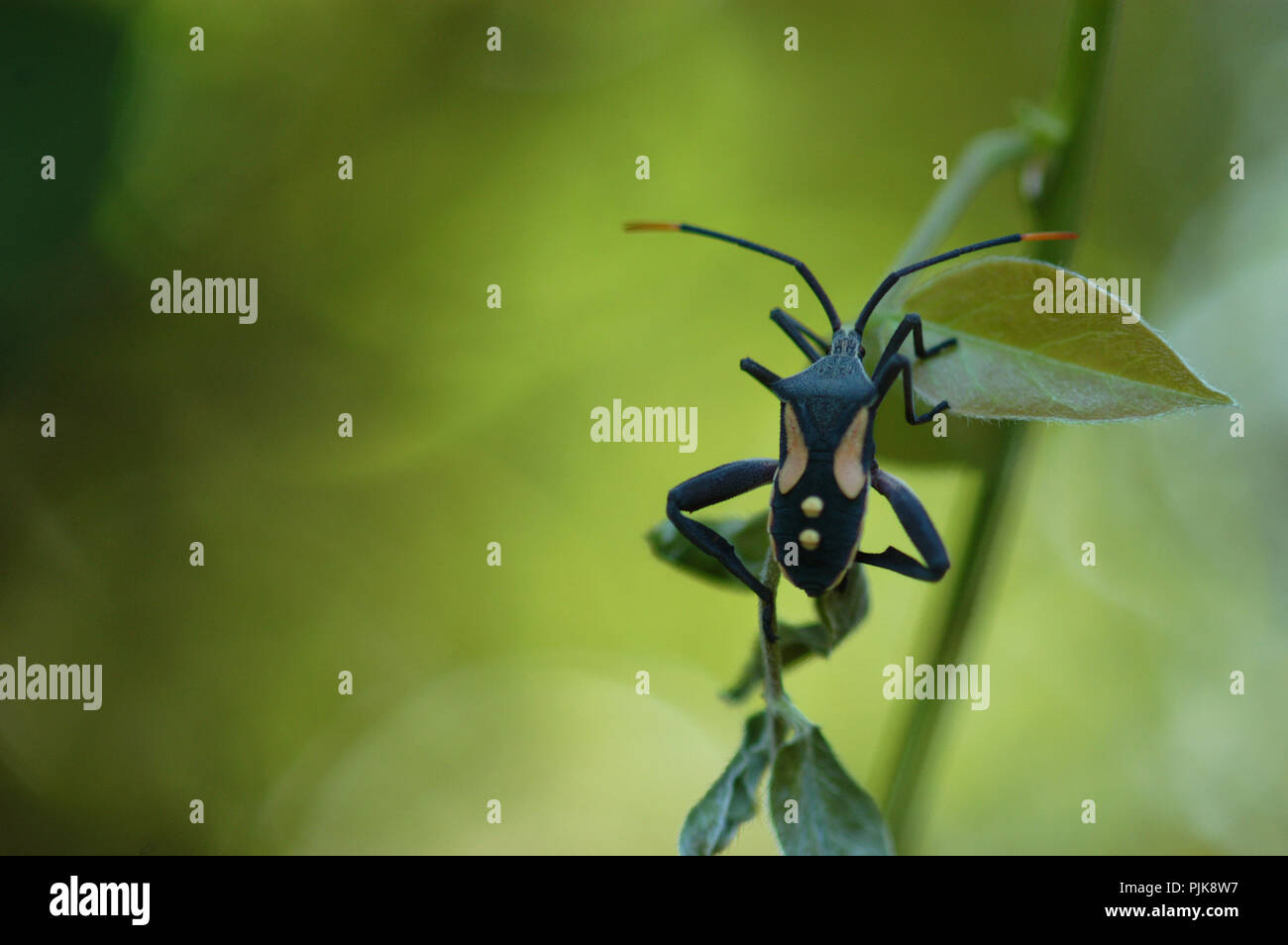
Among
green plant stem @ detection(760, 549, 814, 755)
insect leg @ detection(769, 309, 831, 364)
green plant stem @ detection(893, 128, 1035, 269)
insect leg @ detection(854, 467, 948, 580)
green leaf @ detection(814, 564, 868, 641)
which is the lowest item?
green plant stem @ detection(760, 549, 814, 755)

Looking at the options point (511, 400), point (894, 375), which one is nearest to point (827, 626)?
point (894, 375)

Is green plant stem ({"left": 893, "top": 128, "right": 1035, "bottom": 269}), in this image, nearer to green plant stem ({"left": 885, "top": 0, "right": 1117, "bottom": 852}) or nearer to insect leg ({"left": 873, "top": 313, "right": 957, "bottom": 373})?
green plant stem ({"left": 885, "top": 0, "right": 1117, "bottom": 852})

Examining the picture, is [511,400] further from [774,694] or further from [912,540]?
[774,694]

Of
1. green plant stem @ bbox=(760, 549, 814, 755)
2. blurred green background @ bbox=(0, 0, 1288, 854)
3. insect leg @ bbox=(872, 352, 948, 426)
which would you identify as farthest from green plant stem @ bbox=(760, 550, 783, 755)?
blurred green background @ bbox=(0, 0, 1288, 854)

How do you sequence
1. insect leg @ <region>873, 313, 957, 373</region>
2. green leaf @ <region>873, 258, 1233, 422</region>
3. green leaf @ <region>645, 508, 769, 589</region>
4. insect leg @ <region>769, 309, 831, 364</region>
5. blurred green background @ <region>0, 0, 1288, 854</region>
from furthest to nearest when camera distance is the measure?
blurred green background @ <region>0, 0, 1288, 854</region> → insect leg @ <region>769, 309, 831, 364</region> → green leaf @ <region>645, 508, 769, 589</region> → insect leg @ <region>873, 313, 957, 373</region> → green leaf @ <region>873, 258, 1233, 422</region>

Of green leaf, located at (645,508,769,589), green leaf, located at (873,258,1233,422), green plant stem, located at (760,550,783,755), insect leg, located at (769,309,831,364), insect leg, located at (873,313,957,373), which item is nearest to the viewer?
green leaf, located at (873,258,1233,422)

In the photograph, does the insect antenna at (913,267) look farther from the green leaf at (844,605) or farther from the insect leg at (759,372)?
the green leaf at (844,605)

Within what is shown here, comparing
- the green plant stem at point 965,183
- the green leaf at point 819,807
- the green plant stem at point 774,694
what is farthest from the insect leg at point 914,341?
the green leaf at point 819,807
